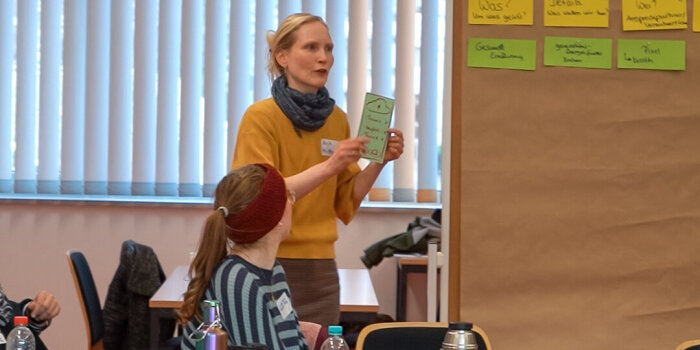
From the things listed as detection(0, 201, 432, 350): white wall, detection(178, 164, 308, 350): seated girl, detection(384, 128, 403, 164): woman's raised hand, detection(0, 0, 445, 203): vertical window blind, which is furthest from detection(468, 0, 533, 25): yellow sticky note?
detection(0, 201, 432, 350): white wall

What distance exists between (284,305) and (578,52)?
1181 mm

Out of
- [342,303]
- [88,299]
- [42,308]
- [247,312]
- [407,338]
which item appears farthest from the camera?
[88,299]

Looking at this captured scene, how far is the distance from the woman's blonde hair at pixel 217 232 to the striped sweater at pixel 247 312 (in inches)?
0.9

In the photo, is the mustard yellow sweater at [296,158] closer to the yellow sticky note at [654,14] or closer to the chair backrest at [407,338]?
the chair backrest at [407,338]

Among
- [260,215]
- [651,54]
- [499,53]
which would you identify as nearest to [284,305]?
[260,215]

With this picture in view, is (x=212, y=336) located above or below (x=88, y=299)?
above

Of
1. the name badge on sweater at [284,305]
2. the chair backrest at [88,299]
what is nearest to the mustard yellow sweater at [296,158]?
the name badge on sweater at [284,305]

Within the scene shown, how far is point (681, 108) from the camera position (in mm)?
2977

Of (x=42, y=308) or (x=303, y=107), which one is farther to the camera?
(x=42, y=308)

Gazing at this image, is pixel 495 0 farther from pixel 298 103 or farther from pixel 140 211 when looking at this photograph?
pixel 140 211

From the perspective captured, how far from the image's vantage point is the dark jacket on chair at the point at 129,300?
4219 millimetres

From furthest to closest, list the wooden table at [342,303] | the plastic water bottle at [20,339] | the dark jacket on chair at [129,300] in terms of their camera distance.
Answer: the dark jacket on chair at [129,300] < the wooden table at [342,303] < the plastic water bottle at [20,339]

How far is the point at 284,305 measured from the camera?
8.18 ft

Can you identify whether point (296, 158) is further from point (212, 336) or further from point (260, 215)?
point (212, 336)
